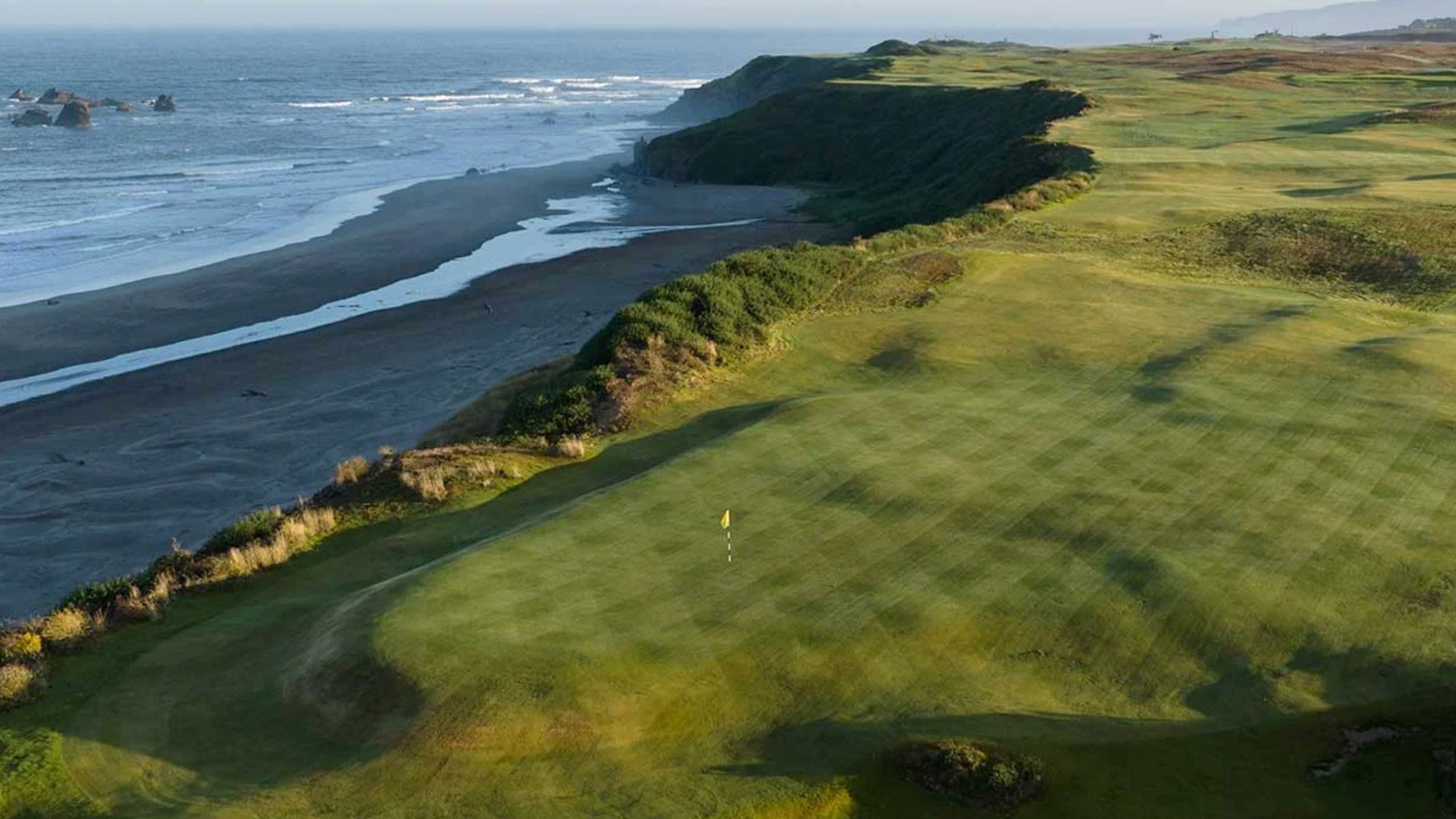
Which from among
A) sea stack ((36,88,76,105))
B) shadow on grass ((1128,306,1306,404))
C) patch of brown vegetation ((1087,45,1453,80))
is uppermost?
patch of brown vegetation ((1087,45,1453,80))

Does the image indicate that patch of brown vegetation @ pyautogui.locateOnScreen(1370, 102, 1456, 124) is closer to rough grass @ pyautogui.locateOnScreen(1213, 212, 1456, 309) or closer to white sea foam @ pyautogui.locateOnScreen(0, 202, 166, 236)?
rough grass @ pyautogui.locateOnScreen(1213, 212, 1456, 309)

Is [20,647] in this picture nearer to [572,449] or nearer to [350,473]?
[350,473]

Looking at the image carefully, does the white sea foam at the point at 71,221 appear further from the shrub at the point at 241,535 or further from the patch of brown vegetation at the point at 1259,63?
the patch of brown vegetation at the point at 1259,63

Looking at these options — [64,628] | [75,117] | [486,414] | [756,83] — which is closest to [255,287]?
[486,414]

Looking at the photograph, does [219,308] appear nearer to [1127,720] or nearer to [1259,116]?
[1127,720]

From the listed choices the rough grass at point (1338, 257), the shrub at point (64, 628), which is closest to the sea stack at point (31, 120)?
the rough grass at point (1338, 257)

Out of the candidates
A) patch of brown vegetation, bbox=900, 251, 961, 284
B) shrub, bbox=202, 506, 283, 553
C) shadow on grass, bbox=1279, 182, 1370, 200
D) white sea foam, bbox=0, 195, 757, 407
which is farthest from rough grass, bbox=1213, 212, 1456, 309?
white sea foam, bbox=0, 195, 757, 407
